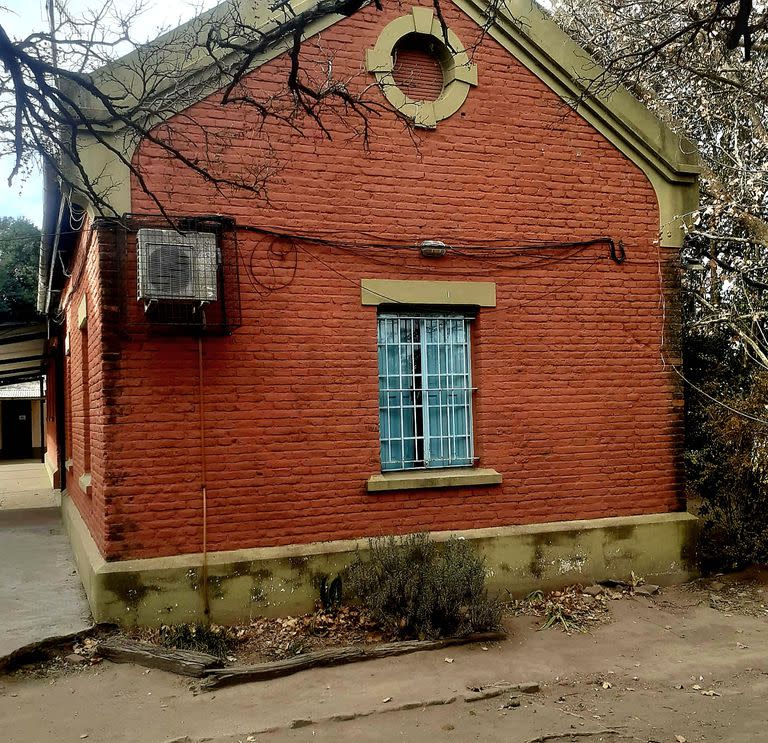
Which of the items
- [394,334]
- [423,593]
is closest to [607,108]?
[394,334]

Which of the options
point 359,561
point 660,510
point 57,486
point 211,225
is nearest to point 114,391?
point 211,225

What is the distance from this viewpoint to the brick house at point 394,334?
21.7 ft

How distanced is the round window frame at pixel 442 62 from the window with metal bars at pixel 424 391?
6.99 feet

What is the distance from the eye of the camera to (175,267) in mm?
6301

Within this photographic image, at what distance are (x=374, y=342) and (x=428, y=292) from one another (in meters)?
0.78

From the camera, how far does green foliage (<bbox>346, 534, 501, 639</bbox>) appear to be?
21.2ft

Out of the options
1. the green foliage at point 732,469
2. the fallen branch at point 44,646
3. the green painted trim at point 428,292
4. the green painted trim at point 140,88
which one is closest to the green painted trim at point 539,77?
the green painted trim at point 140,88

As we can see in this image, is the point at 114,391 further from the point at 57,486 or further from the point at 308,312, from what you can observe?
the point at 57,486

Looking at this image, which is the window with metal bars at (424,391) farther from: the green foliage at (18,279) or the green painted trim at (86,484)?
the green foliage at (18,279)

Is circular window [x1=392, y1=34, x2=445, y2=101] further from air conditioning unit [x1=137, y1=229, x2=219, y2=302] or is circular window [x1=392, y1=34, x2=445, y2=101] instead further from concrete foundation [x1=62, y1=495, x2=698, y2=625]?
concrete foundation [x1=62, y1=495, x2=698, y2=625]

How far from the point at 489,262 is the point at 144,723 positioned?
5.36 m

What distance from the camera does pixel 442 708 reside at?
5.38 m

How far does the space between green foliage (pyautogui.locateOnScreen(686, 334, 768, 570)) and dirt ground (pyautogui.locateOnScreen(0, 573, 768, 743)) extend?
2.23m

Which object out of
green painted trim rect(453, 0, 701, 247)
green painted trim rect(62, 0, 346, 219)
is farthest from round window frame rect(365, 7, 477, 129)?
green painted trim rect(62, 0, 346, 219)
